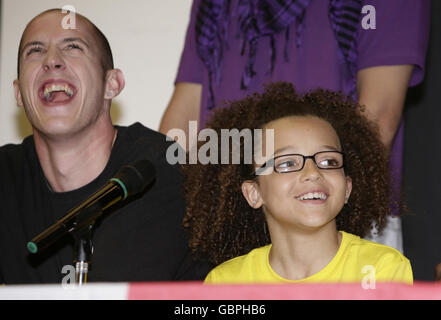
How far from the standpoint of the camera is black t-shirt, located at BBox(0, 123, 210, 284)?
1457 mm

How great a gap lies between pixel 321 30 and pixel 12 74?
1407 mm

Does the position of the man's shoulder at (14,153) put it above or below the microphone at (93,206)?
above

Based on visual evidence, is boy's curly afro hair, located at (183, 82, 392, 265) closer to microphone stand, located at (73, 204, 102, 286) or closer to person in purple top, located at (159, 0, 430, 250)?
person in purple top, located at (159, 0, 430, 250)

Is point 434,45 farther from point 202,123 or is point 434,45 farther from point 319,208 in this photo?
point 319,208

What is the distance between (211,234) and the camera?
5.44 feet

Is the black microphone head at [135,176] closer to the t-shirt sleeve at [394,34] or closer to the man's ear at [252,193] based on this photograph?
the man's ear at [252,193]

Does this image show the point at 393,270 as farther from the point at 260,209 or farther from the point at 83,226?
the point at 83,226

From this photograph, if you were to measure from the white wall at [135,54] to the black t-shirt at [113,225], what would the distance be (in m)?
0.71

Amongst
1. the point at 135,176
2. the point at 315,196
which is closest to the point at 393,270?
the point at 315,196

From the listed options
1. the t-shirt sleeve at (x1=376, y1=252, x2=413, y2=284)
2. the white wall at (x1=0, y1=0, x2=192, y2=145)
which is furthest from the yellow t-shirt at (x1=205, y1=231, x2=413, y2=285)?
the white wall at (x1=0, y1=0, x2=192, y2=145)

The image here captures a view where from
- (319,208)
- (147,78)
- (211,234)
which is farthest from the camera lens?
(147,78)

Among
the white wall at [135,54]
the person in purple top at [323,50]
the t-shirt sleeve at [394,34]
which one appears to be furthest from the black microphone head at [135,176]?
the white wall at [135,54]

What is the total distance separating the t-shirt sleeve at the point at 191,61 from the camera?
2086 millimetres

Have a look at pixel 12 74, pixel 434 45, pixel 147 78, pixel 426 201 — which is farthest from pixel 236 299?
pixel 12 74
